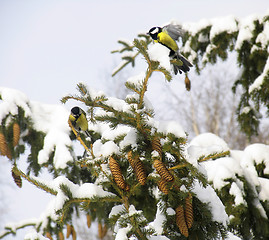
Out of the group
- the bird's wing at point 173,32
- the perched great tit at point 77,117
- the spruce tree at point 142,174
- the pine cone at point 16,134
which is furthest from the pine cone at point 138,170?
the pine cone at point 16,134

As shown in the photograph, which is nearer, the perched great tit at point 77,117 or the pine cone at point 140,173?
the pine cone at point 140,173

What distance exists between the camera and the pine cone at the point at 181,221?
1570 millimetres

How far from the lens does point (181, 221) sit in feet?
5.21

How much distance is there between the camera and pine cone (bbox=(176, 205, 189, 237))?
5.15 ft

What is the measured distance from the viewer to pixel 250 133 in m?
4.43

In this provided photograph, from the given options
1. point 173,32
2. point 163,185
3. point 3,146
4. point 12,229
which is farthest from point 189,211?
point 12,229

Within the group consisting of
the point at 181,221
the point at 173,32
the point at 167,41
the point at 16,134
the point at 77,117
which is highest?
the point at 173,32

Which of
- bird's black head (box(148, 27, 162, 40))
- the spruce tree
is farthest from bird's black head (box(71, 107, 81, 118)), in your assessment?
bird's black head (box(148, 27, 162, 40))

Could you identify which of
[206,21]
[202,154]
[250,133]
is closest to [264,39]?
[206,21]

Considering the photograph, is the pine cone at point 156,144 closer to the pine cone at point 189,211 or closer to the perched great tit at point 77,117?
the pine cone at point 189,211

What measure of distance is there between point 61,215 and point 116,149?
0.42 m

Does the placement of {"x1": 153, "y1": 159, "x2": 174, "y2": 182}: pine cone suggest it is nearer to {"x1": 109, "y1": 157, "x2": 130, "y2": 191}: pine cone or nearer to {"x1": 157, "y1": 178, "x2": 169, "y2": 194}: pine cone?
{"x1": 157, "y1": 178, "x2": 169, "y2": 194}: pine cone

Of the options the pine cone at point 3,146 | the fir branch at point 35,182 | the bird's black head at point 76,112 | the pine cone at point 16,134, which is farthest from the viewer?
the pine cone at point 16,134

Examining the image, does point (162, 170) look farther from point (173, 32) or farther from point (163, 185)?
point (173, 32)
